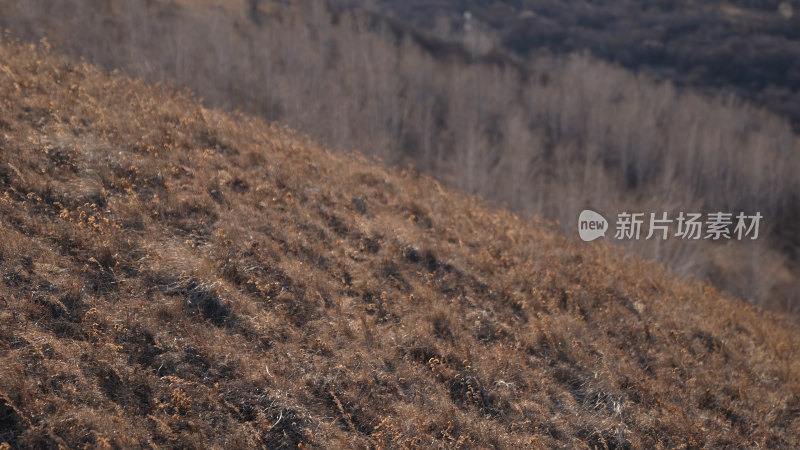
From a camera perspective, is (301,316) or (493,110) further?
(493,110)

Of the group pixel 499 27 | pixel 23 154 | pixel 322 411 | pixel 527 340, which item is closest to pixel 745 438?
pixel 527 340

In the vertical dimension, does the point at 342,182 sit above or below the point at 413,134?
above

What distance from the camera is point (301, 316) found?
5379 mm

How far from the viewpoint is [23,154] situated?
6.15 m

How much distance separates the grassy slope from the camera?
4.34m

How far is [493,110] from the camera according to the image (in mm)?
37438

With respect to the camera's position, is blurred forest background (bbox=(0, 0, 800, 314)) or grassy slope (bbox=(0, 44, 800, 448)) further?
blurred forest background (bbox=(0, 0, 800, 314))

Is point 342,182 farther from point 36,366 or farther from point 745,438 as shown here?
point 745,438

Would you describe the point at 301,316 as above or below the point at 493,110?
above

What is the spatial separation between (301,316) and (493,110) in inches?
1348

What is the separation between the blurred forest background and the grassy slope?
10531 mm

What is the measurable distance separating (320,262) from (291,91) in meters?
24.6

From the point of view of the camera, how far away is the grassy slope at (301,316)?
14.2ft

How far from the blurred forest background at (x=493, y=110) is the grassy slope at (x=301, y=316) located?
10531mm
